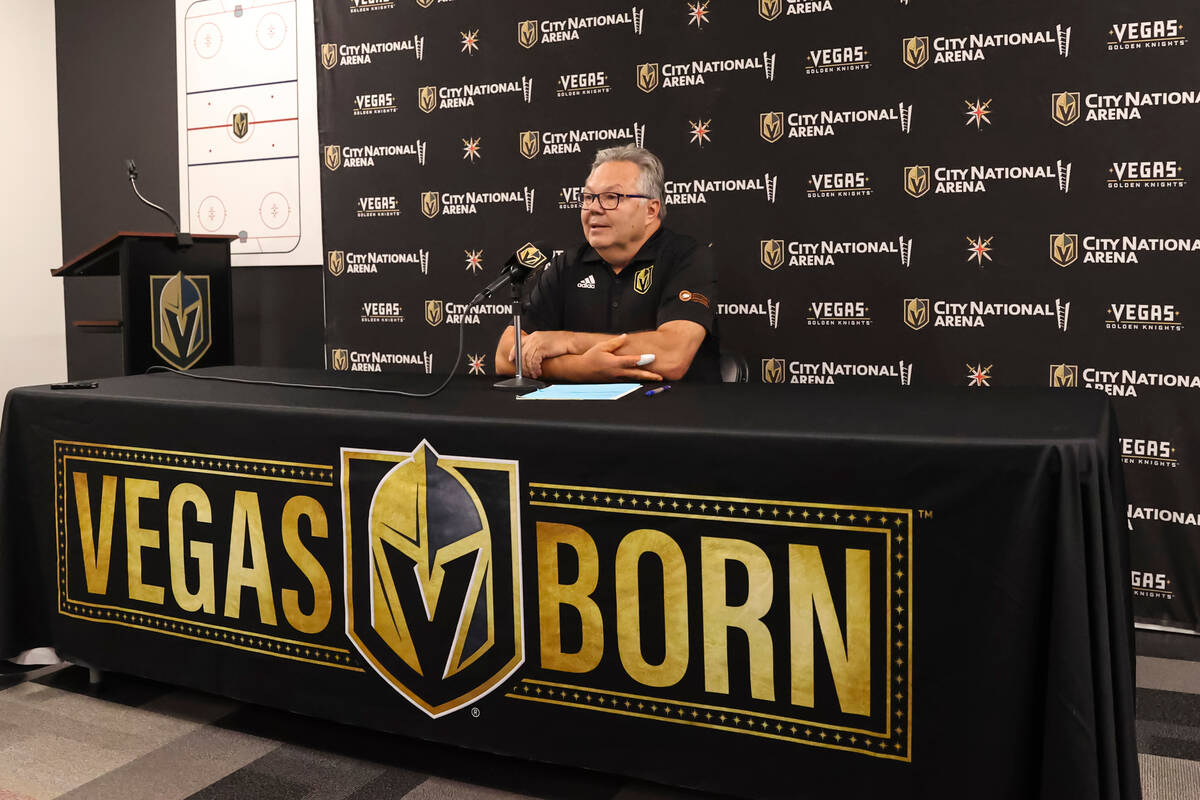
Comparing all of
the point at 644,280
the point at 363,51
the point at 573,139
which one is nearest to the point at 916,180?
the point at 644,280

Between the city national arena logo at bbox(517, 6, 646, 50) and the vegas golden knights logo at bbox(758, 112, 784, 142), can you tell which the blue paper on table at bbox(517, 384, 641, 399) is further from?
the city national arena logo at bbox(517, 6, 646, 50)

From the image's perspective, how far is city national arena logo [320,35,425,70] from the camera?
12.0 ft

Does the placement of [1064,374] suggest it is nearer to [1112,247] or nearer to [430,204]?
[1112,247]

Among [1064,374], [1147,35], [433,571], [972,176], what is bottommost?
[433,571]

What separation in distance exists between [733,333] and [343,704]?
1872 millimetres

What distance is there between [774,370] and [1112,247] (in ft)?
3.42

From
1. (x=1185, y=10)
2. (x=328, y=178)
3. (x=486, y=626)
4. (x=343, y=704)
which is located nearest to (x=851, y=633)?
(x=486, y=626)

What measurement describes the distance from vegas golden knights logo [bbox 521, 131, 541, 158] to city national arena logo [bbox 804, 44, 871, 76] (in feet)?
3.17

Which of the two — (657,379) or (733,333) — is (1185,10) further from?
(657,379)

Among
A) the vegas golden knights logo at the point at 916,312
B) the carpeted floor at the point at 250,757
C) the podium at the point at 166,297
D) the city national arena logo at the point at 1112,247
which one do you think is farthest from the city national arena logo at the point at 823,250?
the podium at the point at 166,297

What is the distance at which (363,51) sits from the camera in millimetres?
3740

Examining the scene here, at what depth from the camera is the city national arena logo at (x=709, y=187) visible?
3.14m

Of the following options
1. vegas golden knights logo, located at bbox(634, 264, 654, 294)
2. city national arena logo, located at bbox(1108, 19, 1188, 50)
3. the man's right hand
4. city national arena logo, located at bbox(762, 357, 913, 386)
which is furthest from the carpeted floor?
city national arena logo, located at bbox(1108, 19, 1188, 50)

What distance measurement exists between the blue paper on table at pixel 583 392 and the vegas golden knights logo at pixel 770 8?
1647 millimetres
